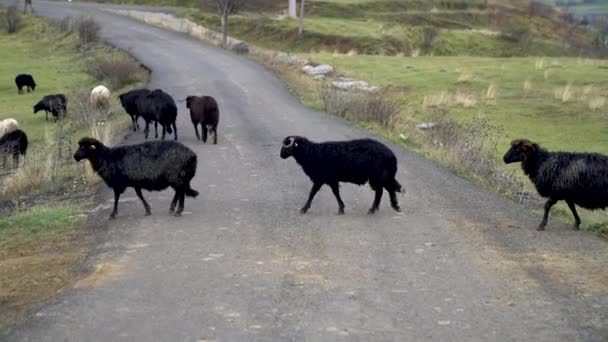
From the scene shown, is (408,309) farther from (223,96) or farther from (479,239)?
(223,96)

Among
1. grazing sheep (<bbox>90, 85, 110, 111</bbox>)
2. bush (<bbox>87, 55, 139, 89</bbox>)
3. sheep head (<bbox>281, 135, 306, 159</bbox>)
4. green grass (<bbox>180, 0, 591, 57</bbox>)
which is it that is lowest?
green grass (<bbox>180, 0, 591, 57</bbox>)

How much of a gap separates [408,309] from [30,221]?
21.5 ft

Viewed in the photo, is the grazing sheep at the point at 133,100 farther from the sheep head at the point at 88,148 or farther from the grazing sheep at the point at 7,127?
the sheep head at the point at 88,148

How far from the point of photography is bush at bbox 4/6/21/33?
186ft

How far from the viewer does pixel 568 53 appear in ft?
215

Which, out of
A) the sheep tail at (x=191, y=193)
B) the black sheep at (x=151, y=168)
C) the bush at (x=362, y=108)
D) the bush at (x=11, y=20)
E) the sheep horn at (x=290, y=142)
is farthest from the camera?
the bush at (x=11, y=20)

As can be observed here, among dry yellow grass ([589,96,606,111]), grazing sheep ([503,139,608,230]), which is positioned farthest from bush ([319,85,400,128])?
grazing sheep ([503,139,608,230])

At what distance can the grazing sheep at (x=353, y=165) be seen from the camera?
12.5 metres

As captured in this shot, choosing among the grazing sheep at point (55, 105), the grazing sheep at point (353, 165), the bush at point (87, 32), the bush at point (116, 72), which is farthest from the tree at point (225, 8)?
the grazing sheep at point (353, 165)

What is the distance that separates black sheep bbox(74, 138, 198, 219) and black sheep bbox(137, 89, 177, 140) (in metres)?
6.43

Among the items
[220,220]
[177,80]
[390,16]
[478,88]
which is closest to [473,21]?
[390,16]

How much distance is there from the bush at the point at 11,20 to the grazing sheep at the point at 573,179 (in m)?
50.5

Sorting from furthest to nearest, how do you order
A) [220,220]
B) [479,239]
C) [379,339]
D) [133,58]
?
[133,58] < [220,220] < [479,239] < [379,339]

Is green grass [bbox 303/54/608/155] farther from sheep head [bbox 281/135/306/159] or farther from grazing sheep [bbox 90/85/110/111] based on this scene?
sheep head [bbox 281/135/306/159]
